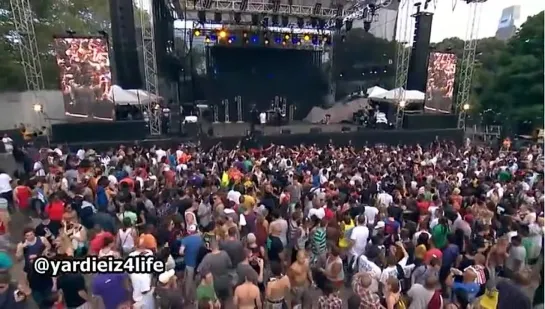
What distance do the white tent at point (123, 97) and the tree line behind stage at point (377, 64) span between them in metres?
7.37

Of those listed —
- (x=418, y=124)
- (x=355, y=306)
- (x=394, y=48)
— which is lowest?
(x=418, y=124)

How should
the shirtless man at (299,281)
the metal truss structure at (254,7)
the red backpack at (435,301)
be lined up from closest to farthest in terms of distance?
the red backpack at (435,301) → the shirtless man at (299,281) → the metal truss structure at (254,7)

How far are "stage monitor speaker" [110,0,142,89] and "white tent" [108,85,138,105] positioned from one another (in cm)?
81

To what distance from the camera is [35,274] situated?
4.56m

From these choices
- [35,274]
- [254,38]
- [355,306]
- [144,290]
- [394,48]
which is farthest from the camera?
[394,48]

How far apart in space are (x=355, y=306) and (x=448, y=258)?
1.67 metres

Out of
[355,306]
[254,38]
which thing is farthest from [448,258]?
[254,38]

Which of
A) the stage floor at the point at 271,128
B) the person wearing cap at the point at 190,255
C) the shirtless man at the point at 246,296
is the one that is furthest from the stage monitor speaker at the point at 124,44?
the shirtless man at the point at 246,296

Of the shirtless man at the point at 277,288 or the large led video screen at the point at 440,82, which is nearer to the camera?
the shirtless man at the point at 277,288

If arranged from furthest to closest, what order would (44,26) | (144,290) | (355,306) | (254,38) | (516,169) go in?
(44,26)
(254,38)
(516,169)
(144,290)
(355,306)

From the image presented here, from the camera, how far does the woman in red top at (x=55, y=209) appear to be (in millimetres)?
5807

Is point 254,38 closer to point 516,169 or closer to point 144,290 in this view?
point 516,169

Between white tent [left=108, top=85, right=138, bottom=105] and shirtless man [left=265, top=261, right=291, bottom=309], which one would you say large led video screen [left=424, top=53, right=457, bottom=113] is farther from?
shirtless man [left=265, top=261, right=291, bottom=309]

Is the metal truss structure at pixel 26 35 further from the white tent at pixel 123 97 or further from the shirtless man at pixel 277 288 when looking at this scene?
the shirtless man at pixel 277 288
